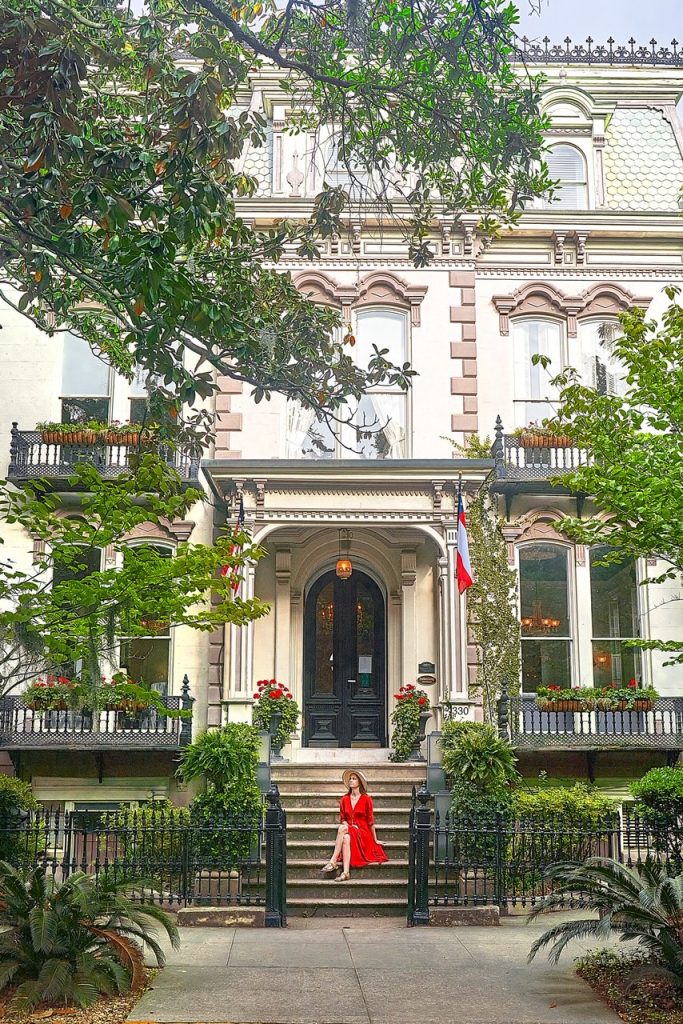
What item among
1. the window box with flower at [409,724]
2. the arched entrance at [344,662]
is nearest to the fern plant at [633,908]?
the window box with flower at [409,724]

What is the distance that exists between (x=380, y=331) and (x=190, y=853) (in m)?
10.0

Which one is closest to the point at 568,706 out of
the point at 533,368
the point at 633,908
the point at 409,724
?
the point at 409,724

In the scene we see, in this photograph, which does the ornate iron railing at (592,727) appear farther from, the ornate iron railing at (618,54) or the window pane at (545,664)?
the ornate iron railing at (618,54)

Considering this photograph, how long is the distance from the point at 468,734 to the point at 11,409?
938 centimetres

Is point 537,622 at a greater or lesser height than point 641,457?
lesser

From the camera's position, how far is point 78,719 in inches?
662

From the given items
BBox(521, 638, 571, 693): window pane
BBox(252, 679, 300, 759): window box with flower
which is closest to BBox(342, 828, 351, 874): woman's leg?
BBox(252, 679, 300, 759): window box with flower

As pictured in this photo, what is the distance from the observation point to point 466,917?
39.8 ft

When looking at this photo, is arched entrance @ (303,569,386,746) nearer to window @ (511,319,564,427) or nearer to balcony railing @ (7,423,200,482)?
balcony railing @ (7,423,200,482)

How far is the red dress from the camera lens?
13992 millimetres

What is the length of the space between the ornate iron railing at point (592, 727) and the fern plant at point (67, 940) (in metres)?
8.53

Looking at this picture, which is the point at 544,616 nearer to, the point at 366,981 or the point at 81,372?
the point at 81,372

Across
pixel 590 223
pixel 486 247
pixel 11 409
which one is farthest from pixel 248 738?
pixel 590 223

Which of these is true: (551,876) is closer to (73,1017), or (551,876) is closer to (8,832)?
(73,1017)
